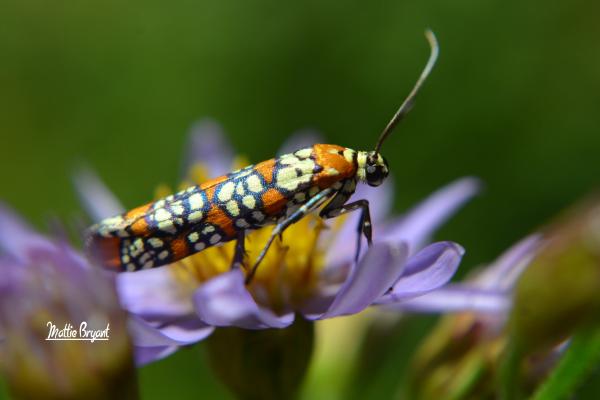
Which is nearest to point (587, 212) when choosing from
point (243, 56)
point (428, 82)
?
point (428, 82)

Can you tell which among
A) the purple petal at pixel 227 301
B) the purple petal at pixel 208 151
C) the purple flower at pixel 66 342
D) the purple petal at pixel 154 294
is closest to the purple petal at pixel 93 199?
the purple petal at pixel 208 151

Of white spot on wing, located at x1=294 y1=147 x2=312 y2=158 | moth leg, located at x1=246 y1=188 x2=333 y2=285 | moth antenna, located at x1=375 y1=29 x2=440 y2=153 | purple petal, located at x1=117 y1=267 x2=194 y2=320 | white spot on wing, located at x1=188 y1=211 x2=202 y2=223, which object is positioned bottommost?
purple petal, located at x1=117 y1=267 x2=194 y2=320

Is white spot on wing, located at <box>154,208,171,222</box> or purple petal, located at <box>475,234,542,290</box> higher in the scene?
white spot on wing, located at <box>154,208,171,222</box>

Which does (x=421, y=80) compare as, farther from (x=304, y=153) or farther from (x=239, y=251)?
(x=239, y=251)

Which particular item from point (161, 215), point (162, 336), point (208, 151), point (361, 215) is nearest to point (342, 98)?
point (208, 151)

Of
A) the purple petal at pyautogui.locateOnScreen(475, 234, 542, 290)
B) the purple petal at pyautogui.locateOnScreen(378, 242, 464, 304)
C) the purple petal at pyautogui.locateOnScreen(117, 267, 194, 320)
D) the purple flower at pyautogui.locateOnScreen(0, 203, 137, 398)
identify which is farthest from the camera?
the purple petal at pyautogui.locateOnScreen(117, 267, 194, 320)

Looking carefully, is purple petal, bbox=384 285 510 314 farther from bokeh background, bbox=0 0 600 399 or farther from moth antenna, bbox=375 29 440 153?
bokeh background, bbox=0 0 600 399

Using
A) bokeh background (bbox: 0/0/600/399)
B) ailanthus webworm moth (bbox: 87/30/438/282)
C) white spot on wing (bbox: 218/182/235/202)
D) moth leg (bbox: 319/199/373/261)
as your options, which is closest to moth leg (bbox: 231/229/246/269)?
ailanthus webworm moth (bbox: 87/30/438/282)
